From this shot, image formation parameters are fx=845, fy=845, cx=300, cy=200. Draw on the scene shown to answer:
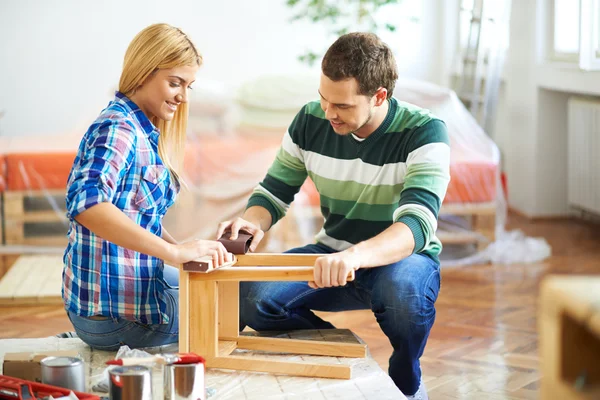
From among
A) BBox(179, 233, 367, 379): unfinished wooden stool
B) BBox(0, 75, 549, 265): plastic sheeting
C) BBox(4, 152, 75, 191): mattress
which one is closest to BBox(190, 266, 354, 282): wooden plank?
BBox(179, 233, 367, 379): unfinished wooden stool

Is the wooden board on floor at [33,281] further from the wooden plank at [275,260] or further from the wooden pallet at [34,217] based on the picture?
the wooden plank at [275,260]

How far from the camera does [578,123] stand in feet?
15.3

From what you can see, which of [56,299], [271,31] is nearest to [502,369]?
[56,299]

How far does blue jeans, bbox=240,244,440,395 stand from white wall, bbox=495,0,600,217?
3.05 metres

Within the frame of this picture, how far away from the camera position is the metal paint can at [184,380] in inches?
63.1

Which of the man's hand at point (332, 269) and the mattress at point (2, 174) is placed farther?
the mattress at point (2, 174)

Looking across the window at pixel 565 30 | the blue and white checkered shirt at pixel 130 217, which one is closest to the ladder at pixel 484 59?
the window at pixel 565 30

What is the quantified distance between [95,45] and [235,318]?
419 centimetres

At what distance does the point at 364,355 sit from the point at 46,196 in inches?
97.7

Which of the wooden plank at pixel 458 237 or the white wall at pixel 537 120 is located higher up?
the white wall at pixel 537 120

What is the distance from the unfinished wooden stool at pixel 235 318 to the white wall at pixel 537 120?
10.7 feet

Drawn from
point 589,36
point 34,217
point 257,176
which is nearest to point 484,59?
point 589,36

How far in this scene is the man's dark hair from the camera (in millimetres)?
1993

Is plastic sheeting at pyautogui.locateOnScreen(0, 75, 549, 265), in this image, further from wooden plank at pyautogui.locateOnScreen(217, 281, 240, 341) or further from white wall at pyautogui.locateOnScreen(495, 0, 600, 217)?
wooden plank at pyautogui.locateOnScreen(217, 281, 240, 341)
